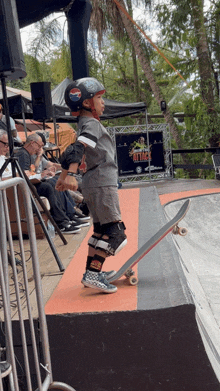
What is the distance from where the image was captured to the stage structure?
41.9ft

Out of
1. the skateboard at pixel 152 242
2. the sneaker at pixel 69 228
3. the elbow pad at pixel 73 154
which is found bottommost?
the sneaker at pixel 69 228

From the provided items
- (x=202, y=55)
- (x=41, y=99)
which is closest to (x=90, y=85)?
(x=41, y=99)

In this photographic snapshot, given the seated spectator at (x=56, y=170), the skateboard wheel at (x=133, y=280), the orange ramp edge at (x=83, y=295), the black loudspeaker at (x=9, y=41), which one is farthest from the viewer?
the seated spectator at (x=56, y=170)

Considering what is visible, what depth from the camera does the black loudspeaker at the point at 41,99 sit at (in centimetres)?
686

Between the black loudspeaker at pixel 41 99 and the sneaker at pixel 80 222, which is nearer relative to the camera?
the sneaker at pixel 80 222

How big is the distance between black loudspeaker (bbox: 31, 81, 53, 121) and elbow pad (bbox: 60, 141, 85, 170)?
4.21m

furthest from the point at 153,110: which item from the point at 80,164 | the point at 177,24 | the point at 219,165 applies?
the point at 80,164

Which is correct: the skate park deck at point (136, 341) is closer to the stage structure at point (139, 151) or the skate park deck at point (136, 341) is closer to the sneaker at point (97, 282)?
the sneaker at point (97, 282)

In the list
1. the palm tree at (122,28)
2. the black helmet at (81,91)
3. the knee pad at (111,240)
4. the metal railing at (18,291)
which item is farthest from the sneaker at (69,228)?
the palm tree at (122,28)

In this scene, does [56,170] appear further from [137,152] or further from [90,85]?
[137,152]

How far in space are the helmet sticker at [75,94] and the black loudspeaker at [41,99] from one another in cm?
397

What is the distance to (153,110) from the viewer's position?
2898cm

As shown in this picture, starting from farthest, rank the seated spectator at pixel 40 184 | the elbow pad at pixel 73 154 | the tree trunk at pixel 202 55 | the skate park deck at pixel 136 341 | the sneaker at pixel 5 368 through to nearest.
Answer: the tree trunk at pixel 202 55, the seated spectator at pixel 40 184, the elbow pad at pixel 73 154, the skate park deck at pixel 136 341, the sneaker at pixel 5 368

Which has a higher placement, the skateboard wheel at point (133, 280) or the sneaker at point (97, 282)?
the sneaker at point (97, 282)
